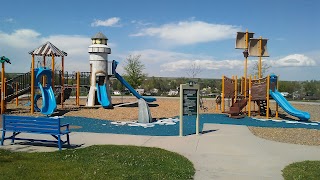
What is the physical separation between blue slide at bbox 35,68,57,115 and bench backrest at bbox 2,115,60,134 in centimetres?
785

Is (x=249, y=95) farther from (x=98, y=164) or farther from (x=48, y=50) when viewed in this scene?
(x=98, y=164)

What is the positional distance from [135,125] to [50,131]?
5.89m

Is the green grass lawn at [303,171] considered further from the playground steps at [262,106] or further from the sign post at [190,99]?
the playground steps at [262,106]

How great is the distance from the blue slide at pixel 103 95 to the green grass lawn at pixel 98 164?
12.7 meters

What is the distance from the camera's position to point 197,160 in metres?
7.96

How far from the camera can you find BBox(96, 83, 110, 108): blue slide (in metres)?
21.4

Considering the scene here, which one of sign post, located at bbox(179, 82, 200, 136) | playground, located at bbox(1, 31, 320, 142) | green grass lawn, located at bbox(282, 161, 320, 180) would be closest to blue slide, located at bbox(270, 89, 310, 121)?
playground, located at bbox(1, 31, 320, 142)

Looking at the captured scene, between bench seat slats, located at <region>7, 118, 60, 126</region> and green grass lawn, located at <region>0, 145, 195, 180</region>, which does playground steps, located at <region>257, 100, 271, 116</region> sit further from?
bench seat slats, located at <region>7, 118, 60, 126</region>

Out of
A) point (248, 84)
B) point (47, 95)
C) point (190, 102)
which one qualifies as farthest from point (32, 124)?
point (248, 84)

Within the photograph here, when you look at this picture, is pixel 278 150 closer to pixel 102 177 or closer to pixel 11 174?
pixel 102 177

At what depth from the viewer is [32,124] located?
927cm

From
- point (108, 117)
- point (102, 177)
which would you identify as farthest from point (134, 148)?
point (108, 117)

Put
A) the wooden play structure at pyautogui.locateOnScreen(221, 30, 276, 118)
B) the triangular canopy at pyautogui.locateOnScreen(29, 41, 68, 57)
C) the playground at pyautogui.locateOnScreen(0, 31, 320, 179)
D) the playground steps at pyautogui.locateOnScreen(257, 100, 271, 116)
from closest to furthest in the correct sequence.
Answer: the playground at pyautogui.locateOnScreen(0, 31, 320, 179)
the triangular canopy at pyautogui.locateOnScreen(29, 41, 68, 57)
the wooden play structure at pyautogui.locateOnScreen(221, 30, 276, 118)
the playground steps at pyautogui.locateOnScreen(257, 100, 271, 116)

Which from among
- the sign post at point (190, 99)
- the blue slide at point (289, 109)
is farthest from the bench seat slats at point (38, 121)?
the blue slide at point (289, 109)
